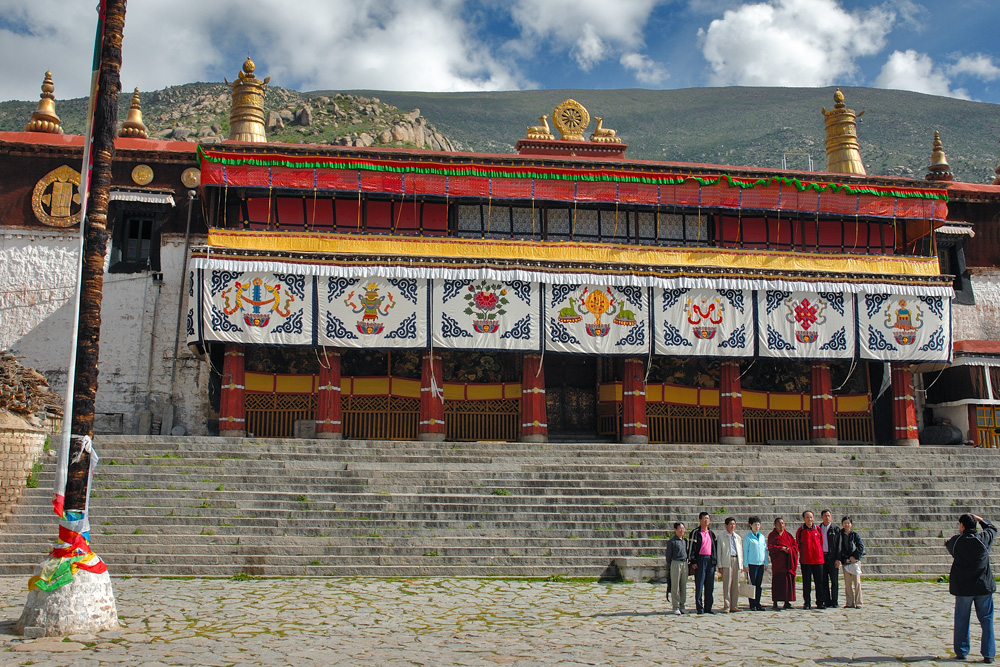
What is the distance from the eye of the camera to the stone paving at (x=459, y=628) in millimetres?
7871

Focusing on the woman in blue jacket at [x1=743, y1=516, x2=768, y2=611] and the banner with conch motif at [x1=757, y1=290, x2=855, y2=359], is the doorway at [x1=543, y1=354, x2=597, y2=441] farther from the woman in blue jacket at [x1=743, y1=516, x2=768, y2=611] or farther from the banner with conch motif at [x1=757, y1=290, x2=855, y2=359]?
the woman in blue jacket at [x1=743, y1=516, x2=768, y2=611]

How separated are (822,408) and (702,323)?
12.7 feet

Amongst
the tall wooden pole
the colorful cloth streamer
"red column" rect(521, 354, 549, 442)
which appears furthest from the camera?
"red column" rect(521, 354, 549, 442)

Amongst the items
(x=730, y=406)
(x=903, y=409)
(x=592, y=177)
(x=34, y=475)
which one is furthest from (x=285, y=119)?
(x=34, y=475)

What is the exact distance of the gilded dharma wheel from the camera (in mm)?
25000

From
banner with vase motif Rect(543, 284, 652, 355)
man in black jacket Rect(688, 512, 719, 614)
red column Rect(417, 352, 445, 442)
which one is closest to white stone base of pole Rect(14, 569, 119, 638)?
man in black jacket Rect(688, 512, 719, 614)

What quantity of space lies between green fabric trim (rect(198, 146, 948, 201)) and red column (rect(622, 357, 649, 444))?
4.44m

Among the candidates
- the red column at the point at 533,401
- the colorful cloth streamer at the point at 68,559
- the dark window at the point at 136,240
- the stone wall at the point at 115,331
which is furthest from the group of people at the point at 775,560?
the dark window at the point at 136,240

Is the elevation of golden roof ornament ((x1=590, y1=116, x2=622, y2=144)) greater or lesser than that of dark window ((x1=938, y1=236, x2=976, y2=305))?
greater

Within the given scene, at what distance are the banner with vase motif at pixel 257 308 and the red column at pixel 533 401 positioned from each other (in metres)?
4.98

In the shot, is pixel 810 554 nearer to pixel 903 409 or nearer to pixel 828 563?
pixel 828 563

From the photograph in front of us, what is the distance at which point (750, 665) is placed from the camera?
7.72 meters

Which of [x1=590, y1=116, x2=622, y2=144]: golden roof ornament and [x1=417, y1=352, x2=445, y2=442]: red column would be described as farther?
[x1=590, y1=116, x2=622, y2=144]: golden roof ornament

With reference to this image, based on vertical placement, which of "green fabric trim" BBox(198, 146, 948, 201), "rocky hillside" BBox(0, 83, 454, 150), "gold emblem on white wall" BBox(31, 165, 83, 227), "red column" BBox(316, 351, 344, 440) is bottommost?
"red column" BBox(316, 351, 344, 440)
